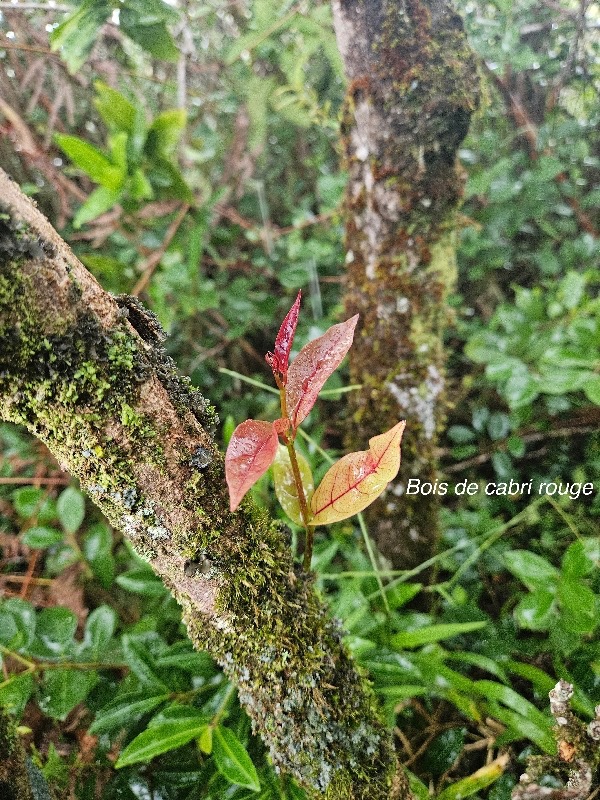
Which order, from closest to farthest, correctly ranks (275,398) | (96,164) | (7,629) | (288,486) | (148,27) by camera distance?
(288,486)
(7,629)
(148,27)
(96,164)
(275,398)

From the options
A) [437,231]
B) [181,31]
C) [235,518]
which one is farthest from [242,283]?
[235,518]

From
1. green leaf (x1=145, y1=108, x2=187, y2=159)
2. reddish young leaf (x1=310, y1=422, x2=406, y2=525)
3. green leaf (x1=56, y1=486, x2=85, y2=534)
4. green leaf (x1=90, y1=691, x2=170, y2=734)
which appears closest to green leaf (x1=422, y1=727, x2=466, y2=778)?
green leaf (x1=90, y1=691, x2=170, y2=734)

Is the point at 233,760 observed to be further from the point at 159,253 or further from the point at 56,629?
the point at 159,253

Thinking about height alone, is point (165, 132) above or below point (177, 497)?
above

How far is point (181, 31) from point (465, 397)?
1617 millimetres

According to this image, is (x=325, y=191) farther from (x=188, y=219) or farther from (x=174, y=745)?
(x=174, y=745)

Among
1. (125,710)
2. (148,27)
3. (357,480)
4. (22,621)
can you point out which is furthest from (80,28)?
(125,710)

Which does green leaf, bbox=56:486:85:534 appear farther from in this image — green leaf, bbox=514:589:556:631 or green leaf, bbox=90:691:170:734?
green leaf, bbox=514:589:556:631

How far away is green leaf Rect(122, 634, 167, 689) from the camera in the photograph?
2.69ft

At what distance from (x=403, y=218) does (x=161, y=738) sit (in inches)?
39.6

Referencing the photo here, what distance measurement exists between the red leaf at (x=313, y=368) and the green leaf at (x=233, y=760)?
1.60 feet

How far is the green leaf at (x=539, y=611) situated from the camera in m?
0.86

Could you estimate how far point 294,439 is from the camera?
0.53 meters

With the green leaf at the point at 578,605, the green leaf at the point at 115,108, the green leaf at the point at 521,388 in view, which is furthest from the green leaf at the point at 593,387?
the green leaf at the point at 115,108
